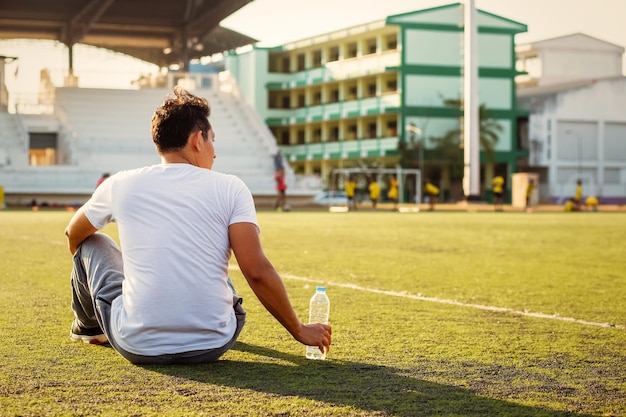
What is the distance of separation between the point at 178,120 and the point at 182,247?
51 cm

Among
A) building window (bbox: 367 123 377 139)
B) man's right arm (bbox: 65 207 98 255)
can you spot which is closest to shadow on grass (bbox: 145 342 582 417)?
man's right arm (bbox: 65 207 98 255)

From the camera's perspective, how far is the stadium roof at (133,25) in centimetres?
4488

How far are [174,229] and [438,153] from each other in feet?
185

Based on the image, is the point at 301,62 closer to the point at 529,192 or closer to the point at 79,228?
the point at 529,192

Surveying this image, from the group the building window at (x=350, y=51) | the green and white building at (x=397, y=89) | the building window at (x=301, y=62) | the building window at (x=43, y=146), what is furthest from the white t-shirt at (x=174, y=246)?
the building window at (x=301, y=62)

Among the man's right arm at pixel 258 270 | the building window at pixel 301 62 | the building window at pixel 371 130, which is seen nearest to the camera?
the man's right arm at pixel 258 270

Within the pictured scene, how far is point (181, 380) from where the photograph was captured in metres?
4.08

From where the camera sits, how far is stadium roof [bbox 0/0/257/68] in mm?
44875

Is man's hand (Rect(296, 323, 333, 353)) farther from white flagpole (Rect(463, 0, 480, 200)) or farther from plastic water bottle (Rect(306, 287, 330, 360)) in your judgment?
white flagpole (Rect(463, 0, 480, 200))

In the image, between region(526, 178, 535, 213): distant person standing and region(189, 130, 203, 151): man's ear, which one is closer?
region(189, 130, 203, 151): man's ear

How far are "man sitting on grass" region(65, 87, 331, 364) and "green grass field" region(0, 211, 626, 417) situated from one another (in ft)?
0.50

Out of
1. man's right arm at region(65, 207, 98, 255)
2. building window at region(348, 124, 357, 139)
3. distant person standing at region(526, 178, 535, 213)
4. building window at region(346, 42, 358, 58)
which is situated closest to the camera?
man's right arm at region(65, 207, 98, 255)

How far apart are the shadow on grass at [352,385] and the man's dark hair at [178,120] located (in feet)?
3.06

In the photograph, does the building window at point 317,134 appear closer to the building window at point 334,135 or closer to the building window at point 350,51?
the building window at point 334,135
